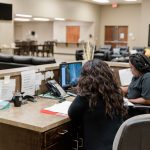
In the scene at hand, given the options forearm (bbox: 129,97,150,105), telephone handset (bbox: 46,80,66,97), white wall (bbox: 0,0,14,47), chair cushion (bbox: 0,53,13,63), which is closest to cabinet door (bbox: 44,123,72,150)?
telephone handset (bbox: 46,80,66,97)

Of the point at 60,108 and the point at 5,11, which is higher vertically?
the point at 5,11

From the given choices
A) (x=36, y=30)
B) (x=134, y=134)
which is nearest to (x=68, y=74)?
(x=134, y=134)

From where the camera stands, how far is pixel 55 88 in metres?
3.16

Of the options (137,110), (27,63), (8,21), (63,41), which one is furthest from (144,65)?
(63,41)

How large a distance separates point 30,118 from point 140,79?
133cm

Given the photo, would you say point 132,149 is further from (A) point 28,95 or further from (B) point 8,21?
(B) point 8,21

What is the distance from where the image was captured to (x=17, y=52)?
44.0 feet

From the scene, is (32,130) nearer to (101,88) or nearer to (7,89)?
(101,88)

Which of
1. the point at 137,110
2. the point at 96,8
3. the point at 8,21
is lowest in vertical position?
the point at 137,110

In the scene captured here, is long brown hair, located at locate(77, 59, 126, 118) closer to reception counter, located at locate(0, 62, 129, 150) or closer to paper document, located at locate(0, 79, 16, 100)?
reception counter, located at locate(0, 62, 129, 150)

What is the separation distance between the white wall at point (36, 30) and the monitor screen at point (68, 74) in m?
16.0

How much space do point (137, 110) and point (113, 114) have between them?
93 centimetres

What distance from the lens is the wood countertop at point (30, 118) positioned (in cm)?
212

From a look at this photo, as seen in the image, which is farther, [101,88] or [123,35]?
[123,35]
